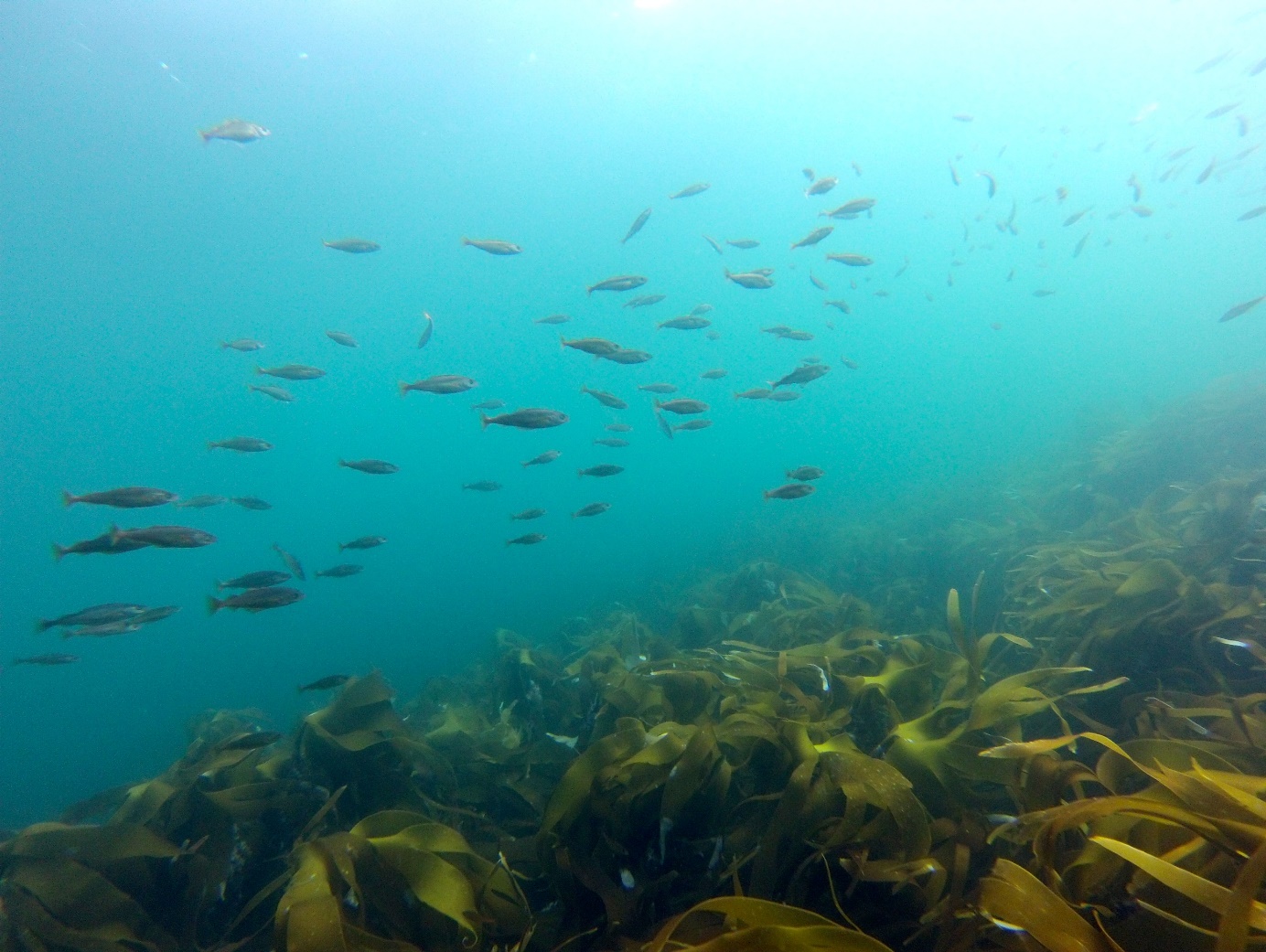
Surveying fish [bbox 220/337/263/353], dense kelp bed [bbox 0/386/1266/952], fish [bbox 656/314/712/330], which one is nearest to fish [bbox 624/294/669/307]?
fish [bbox 656/314/712/330]

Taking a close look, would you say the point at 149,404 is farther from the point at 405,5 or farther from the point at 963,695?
the point at 963,695

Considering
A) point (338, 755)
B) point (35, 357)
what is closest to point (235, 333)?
point (35, 357)

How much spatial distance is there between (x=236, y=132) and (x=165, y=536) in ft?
25.7

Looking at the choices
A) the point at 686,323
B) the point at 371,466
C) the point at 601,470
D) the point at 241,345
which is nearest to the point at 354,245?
the point at 241,345

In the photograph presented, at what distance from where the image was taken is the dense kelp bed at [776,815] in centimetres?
120

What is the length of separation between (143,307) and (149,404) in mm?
16193

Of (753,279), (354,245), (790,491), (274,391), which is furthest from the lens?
(274,391)

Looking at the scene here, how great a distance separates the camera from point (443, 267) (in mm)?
51781

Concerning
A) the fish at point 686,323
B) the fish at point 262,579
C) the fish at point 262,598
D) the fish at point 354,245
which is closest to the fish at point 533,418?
the fish at point 262,598

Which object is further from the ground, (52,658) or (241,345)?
(241,345)

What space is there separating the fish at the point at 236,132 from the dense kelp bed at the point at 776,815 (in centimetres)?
955

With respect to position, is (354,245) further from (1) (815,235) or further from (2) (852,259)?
(2) (852,259)

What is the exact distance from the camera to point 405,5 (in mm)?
23297

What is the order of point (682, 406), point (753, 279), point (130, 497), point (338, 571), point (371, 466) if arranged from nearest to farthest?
point (130, 497) < point (371, 466) < point (682, 406) < point (338, 571) < point (753, 279)
